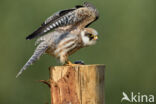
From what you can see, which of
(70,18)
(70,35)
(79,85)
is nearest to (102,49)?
(70,35)

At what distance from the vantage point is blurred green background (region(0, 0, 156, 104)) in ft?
45.6

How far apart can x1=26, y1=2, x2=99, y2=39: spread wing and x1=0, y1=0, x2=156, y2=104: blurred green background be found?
4.16 metres

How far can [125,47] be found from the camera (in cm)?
1525

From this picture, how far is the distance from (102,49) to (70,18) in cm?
546

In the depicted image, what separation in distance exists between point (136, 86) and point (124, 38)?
1.62 meters

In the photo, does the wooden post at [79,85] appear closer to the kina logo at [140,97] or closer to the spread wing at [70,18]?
the spread wing at [70,18]

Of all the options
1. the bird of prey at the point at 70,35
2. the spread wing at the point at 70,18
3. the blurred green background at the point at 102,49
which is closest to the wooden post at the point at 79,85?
the spread wing at the point at 70,18

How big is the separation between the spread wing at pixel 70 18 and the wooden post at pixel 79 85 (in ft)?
3.84

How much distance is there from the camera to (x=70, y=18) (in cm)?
887

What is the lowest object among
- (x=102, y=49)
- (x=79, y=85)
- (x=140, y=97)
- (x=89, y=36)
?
(x=140, y=97)

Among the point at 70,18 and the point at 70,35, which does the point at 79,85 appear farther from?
the point at 70,35

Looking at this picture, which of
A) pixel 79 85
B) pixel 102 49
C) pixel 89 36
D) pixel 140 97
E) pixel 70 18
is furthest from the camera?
pixel 102 49

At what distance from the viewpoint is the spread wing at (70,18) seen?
8.55 meters

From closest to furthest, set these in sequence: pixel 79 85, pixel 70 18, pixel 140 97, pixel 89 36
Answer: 1. pixel 79 85
2. pixel 70 18
3. pixel 89 36
4. pixel 140 97
